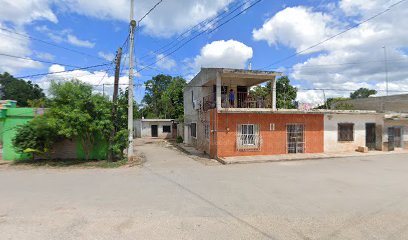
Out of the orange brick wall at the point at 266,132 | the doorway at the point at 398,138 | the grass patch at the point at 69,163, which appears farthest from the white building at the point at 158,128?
the doorway at the point at 398,138

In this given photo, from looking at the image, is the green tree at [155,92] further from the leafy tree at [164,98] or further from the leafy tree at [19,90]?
the leafy tree at [19,90]

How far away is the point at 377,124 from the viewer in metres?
20.5

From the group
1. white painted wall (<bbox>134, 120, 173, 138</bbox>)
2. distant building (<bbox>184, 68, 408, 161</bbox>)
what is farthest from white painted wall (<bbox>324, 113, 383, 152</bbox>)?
white painted wall (<bbox>134, 120, 173, 138</bbox>)

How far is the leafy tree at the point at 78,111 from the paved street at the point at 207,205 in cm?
301

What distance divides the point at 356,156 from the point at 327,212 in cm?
1313

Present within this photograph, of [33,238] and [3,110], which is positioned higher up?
[3,110]

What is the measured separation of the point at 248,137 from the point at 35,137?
1198cm

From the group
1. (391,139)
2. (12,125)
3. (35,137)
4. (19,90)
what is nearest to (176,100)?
(12,125)

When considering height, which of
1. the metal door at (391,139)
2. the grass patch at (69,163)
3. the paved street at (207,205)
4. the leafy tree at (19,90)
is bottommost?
the grass patch at (69,163)

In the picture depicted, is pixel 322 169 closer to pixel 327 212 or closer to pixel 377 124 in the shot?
pixel 327 212

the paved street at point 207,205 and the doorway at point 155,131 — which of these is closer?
the paved street at point 207,205

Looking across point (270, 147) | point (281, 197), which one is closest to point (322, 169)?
point (270, 147)

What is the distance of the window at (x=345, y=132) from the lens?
1920cm

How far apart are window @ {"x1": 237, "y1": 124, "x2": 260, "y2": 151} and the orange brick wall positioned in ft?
0.84
